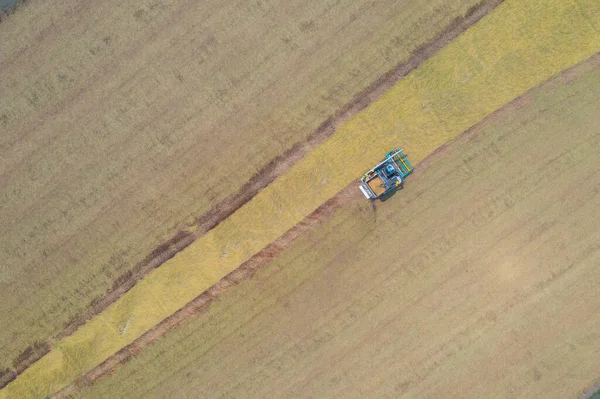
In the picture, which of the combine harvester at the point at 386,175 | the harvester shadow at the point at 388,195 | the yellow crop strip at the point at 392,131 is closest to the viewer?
the combine harvester at the point at 386,175

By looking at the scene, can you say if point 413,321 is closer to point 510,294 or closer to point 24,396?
point 510,294

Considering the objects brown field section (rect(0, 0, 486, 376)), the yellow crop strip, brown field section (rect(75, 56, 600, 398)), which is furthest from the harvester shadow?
brown field section (rect(0, 0, 486, 376))

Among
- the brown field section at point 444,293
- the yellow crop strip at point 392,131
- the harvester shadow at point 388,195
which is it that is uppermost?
the yellow crop strip at point 392,131

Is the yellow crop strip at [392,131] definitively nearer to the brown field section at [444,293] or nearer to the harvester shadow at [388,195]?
the brown field section at [444,293]

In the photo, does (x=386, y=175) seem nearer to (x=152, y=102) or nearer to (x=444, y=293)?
(x=444, y=293)

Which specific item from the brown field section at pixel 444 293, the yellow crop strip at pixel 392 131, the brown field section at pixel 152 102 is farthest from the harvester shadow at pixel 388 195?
the brown field section at pixel 152 102

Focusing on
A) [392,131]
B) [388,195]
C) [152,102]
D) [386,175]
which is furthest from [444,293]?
[152,102]
